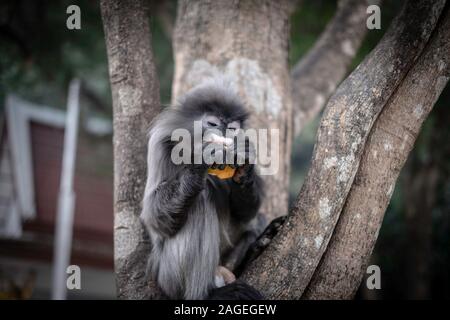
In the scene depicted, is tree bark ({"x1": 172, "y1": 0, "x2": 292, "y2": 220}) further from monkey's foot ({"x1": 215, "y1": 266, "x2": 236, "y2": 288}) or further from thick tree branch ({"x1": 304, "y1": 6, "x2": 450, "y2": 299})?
thick tree branch ({"x1": 304, "y1": 6, "x2": 450, "y2": 299})

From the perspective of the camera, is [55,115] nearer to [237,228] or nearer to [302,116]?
[302,116]

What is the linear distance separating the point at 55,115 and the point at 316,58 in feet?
13.4

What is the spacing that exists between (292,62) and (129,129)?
4726 millimetres

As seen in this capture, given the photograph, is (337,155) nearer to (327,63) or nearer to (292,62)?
(327,63)

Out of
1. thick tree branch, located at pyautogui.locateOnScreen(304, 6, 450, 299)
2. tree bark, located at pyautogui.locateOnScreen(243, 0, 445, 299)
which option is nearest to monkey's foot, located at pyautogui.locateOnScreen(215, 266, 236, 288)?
tree bark, located at pyautogui.locateOnScreen(243, 0, 445, 299)

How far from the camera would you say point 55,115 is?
23.8ft

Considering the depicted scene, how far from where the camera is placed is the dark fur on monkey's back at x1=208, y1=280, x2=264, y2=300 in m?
2.61

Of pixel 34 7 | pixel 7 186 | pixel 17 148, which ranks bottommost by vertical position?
pixel 7 186

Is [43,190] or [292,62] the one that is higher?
[292,62]

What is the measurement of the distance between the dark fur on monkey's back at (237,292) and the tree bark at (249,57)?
1146 mm

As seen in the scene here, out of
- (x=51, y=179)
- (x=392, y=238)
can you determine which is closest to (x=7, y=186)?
(x=51, y=179)

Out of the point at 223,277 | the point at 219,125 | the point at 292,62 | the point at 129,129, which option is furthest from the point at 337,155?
the point at 292,62

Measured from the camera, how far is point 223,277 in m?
3.05
